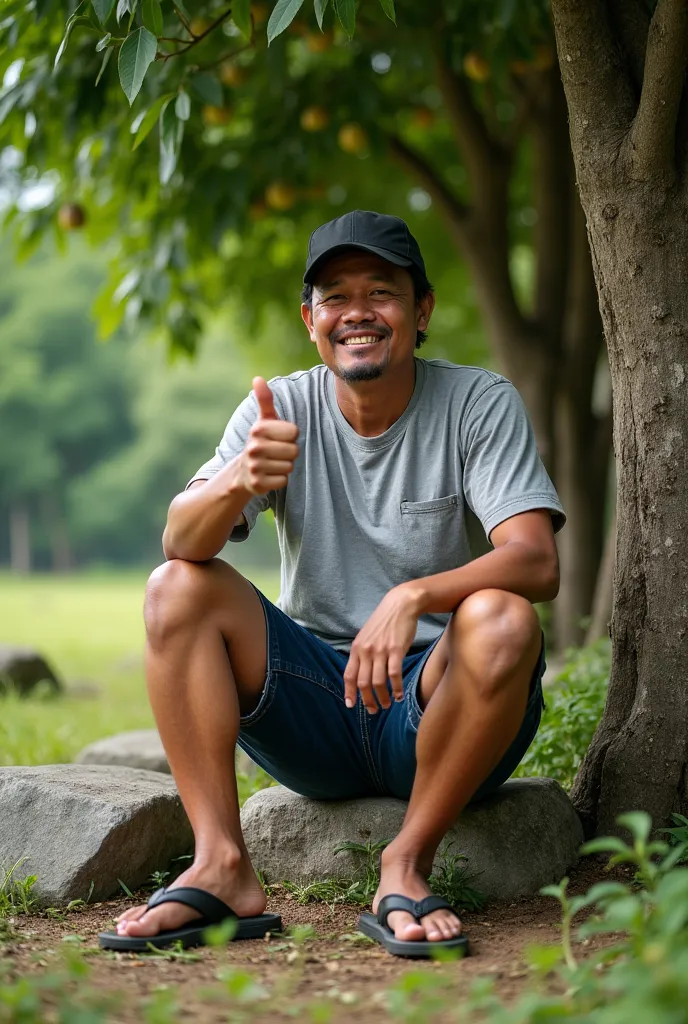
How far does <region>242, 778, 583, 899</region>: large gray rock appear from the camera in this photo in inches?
116

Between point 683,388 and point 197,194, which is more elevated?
point 197,194

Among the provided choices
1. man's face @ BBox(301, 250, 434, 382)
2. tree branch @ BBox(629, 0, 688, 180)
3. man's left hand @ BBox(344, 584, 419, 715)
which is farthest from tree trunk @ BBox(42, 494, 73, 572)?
man's left hand @ BBox(344, 584, 419, 715)

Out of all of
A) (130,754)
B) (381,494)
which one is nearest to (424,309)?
(381,494)

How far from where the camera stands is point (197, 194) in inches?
240

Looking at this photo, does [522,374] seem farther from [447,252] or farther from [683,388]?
[683,388]

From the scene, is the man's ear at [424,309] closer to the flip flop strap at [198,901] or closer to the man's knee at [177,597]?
the man's knee at [177,597]

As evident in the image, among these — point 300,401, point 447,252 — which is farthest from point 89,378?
point 300,401

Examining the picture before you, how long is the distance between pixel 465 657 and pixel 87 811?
47.7 inches

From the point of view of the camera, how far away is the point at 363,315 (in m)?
3.04

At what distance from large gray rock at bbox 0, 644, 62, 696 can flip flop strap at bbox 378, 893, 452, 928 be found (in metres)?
5.63

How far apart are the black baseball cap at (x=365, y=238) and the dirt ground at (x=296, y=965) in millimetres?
1655

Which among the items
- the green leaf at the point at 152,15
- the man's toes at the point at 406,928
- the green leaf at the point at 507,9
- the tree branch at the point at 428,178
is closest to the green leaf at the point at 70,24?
the green leaf at the point at 152,15

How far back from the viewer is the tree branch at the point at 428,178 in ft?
21.7

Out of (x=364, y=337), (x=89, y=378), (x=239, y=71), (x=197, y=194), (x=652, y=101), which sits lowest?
(x=364, y=337)
